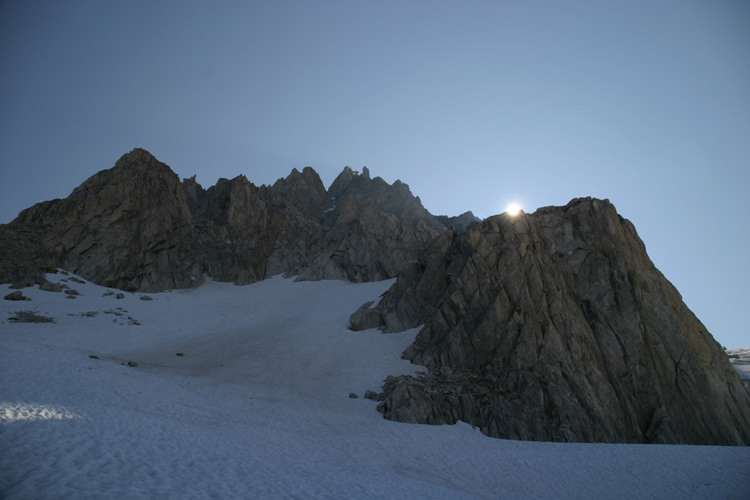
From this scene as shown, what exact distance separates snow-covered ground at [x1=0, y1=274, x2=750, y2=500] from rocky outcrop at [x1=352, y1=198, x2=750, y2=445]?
2197 mm

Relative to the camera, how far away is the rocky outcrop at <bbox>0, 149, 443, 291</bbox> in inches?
1960

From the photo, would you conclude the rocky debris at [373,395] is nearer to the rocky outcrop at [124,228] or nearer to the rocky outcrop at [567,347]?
the rocky outcrop at [567,347]

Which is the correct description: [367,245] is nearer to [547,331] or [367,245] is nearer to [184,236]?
[184,236]

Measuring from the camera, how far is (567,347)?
2483 centimetres

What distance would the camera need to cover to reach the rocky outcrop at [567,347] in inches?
851

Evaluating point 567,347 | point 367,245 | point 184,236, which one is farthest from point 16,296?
point 567,347

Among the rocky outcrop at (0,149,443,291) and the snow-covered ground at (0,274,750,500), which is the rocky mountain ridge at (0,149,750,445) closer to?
the rocky outcrop at (0,149,443,291)

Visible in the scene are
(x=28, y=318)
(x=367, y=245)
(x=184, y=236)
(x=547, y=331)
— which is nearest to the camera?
(x=547, y=331)

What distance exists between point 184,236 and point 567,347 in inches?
→ 2325

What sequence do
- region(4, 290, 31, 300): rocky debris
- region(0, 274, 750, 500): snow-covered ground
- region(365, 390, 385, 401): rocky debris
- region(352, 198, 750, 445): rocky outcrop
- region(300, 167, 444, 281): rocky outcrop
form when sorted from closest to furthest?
region(0, 274, 750, 500): snow-covered ground < region(352, 198, 750, 445): rocky outcrop < region(365, 390, 385, 401): rocky debris < region(4, 290, 31, 300): rocky debris < region(300, 167, 444, 281): rocky outcrop

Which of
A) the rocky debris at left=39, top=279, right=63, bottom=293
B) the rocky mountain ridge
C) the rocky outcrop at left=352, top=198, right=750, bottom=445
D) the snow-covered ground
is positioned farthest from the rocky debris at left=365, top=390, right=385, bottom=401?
the rocky debris at left=39, top=279, right=63, bottom=293

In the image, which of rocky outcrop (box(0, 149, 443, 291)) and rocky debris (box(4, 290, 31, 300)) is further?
rocky outcrop (box(0, 149, 443, 291))

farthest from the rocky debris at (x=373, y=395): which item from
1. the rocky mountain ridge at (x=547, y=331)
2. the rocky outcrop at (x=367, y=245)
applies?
the rocky outcrop at (x=367, y=245)

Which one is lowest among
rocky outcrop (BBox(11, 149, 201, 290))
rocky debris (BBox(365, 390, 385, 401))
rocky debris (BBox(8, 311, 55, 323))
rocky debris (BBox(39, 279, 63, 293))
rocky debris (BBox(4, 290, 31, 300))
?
rocky debris (BBox(365, 390, 385, 401))
